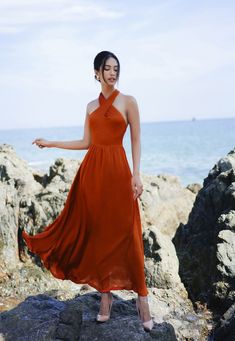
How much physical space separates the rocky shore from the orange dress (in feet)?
1.47

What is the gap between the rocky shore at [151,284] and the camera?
16.1 ft

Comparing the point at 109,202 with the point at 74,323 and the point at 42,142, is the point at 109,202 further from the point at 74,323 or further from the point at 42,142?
the point at 74,323

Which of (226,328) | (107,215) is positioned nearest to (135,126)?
(107,215)

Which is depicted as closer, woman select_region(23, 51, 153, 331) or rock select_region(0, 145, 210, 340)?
woman select_region(23, 51, 153, 331)

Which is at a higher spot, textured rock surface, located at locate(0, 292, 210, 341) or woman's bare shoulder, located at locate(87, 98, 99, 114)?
woman's bare shoulder, located at locate(87, 98, 99, 114)

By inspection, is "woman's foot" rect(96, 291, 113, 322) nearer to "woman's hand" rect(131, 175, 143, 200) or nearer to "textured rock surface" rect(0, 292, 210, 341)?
"textured rock surface" rect(0, 292, 210, 341)

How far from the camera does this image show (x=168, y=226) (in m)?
12.6

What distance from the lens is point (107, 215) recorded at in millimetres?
4742

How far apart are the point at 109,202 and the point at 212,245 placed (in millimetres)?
3654

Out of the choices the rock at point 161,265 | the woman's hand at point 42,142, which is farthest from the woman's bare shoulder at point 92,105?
the rock at point 161,265

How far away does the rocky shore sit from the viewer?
4898 millimetres

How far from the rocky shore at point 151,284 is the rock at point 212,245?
1 cm

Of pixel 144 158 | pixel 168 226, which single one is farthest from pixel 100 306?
→ pixel 144 158

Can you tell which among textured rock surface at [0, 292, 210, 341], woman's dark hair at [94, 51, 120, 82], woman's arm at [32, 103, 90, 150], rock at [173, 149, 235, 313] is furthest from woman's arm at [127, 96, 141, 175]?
rock at [173, 149, 235, 313]
